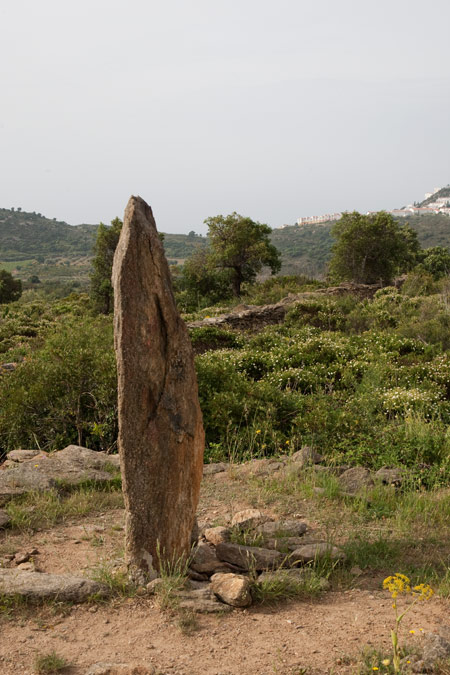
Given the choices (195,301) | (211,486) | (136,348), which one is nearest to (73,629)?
(136,348)

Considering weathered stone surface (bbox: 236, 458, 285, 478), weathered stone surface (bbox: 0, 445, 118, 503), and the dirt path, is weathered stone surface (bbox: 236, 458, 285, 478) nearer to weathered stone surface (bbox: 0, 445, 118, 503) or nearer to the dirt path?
weathered stone surface (bbox: 0, 445, 118, 503)

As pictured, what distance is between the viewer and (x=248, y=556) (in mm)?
3820

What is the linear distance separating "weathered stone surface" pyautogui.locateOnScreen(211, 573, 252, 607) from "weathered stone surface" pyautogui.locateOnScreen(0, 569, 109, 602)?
28.0 inches

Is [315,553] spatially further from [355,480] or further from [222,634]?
[355,480]

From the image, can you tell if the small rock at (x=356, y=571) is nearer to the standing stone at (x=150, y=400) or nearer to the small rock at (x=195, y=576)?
the small rock at (x=195, y=576)

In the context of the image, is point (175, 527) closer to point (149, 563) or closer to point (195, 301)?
point (149, 563)

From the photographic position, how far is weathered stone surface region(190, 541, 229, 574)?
12.6 ft

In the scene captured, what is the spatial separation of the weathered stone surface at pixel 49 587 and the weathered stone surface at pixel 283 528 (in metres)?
1.40

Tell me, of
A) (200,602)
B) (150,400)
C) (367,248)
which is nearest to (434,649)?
(200,602)

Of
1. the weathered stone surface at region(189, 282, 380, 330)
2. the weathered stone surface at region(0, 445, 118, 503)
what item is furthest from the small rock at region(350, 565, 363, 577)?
the weathered stone surface at region(189, 282, 380, 330)

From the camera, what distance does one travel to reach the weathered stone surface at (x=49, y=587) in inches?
134

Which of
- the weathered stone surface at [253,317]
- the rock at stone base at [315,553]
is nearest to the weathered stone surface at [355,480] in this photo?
the rock at stone base at [315,553]

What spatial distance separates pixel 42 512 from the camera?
4832mm

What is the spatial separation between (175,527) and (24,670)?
119 cm
